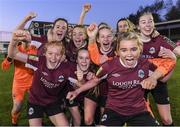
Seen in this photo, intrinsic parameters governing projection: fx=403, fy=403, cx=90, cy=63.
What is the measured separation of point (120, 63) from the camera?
514 centimetres

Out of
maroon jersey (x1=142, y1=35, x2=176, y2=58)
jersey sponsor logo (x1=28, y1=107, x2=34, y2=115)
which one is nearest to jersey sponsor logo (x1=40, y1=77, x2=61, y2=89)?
jersey sponsor logo (x1=28, y1=107, x2=34, y2=115)

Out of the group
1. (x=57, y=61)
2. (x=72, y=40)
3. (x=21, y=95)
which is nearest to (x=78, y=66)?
(x=57, y=61)

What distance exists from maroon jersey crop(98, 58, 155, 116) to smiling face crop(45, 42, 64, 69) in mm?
958

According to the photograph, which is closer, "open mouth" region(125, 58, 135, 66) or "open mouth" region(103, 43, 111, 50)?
"open mouth" region(125, 58, 135, 66)

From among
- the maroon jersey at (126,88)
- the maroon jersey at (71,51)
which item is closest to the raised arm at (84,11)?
the maroon jersey at (71,51)

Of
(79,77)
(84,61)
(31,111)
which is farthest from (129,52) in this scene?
(31,111)

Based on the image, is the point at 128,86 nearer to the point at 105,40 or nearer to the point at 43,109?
the point at 105,40

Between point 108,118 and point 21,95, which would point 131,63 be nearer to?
point 108,118

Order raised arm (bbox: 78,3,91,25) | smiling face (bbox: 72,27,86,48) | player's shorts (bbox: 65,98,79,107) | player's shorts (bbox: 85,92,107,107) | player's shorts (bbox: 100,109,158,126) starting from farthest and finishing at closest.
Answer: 1. raised arm (bbox: 78,3,91,25)
2. smiling face (bbox: 72,27,86,48)
3. player's shorts (bbox: 65,98,79,107)
4. player's shorts (bbox: 85,92,107,107)
5. player's shorts (bbox: 100,109,158,126)

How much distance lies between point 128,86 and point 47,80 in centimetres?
135

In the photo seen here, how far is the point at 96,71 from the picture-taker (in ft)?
20.4

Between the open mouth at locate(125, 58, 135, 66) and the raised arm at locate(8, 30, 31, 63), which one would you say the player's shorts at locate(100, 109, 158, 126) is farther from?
the raised arm at locate(8, 30, 31, 63)

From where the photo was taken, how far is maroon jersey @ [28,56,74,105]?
19.1ft

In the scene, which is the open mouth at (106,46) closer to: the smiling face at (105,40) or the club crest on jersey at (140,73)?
the smiling face at (105,40)
